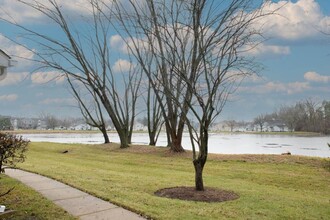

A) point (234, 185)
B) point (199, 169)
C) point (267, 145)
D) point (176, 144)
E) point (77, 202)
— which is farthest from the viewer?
point (267, 145)

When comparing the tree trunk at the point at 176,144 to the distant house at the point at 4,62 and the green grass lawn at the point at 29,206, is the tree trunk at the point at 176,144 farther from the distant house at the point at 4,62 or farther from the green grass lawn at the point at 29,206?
the distant house at the point at 4,62

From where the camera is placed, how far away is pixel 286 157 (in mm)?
13562

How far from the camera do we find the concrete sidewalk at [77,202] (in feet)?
16.2

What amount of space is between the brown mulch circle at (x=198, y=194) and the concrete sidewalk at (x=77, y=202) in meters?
1.49

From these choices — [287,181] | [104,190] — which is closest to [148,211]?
[104,190]

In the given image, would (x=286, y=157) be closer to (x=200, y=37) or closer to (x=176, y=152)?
(x=176, y=152)

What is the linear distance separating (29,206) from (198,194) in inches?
117

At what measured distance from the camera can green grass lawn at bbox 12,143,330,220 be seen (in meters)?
5.48

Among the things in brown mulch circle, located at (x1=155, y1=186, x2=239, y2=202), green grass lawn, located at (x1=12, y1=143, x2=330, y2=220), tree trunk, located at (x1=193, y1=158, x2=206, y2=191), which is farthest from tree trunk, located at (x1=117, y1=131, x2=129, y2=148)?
tree trunk, located at (x1=193, y1=158, x2=206, y2=191)

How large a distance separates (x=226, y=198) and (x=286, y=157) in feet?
25.7

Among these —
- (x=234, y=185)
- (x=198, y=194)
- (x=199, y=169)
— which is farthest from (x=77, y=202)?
(x=234, y=185)

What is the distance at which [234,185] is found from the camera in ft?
27.8

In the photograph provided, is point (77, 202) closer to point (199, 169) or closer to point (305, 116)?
point (199, 169)

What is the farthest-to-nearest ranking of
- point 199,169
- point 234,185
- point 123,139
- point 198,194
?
1. point 123,139
2. point 234,185
3. point 199,169
4. point 198,194
